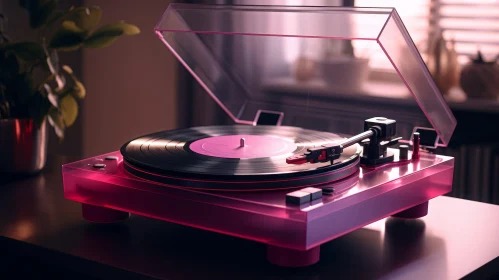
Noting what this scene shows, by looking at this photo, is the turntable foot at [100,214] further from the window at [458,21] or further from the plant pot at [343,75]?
the window at [458,21]

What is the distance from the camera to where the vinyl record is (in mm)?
983

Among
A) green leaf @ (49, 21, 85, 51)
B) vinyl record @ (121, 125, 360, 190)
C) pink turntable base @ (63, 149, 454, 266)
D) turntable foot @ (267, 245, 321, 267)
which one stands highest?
green leaf @ (49, 21, 85, 51)

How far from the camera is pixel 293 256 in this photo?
3.08ft

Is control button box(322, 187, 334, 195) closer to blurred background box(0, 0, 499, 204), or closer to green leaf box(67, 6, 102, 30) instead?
blurred background box(0, 0, 499, 204)

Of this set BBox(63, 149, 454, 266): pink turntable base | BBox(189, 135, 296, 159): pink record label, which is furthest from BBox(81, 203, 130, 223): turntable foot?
BBox(189, 135, 296, 159): pink record label

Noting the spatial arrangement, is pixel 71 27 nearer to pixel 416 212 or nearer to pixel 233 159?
pixel 233 159

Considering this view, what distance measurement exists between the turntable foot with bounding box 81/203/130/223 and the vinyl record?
0.10m

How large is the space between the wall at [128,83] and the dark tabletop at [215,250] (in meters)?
1.49

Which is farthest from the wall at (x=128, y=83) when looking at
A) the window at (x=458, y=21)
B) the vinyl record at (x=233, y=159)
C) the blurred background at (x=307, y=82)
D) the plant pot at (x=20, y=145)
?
the vinyl record at (x=233, y=159)

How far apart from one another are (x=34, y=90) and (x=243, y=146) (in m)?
0.57

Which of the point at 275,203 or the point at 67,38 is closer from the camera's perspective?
the point at 275,203

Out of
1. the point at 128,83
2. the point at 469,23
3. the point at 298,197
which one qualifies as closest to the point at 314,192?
the point at 298,197

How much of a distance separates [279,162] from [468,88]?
1262 mm

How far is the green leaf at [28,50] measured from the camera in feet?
4.81
